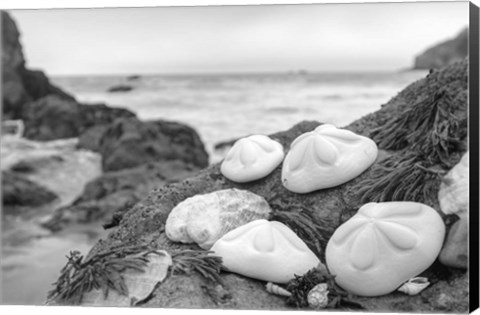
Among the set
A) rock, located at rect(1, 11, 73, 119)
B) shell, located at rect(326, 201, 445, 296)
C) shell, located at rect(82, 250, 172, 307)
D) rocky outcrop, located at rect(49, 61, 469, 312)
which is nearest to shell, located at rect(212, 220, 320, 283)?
rocky outcrop, located at rect(49, 61, 469, 312)

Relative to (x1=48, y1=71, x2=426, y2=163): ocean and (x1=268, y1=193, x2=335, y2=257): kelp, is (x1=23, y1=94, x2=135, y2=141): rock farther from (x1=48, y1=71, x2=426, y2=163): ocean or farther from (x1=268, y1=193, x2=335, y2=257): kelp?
(x1=268, y1=193, x2=335, y2=257): kelp

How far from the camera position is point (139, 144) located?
600cm

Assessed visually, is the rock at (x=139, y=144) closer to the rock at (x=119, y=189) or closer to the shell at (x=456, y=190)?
the rock at (x=119, y=189)

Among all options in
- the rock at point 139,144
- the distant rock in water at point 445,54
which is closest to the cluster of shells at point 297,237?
the rock at point 139,144

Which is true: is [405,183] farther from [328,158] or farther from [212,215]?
[212,215]

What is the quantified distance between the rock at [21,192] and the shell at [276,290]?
2.11m

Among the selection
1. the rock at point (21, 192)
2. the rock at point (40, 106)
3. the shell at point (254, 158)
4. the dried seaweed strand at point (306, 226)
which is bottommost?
the dried seaweed strand at point (306, 226)

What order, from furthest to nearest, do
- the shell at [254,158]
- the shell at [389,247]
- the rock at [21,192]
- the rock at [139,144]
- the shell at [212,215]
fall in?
the rock at [139,144], the rock at [21,192], the shell at [254,158], the shell at [212,215], the shell at [389,247]

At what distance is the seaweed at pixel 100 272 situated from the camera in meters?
4.93

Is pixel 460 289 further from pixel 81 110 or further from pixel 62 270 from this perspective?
pixel 81 110

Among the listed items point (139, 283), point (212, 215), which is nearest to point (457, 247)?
point (212, 215)

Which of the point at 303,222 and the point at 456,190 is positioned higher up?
the point at 456,190

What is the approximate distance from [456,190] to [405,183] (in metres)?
0.34

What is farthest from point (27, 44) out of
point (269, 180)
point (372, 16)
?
point (372, 16)
